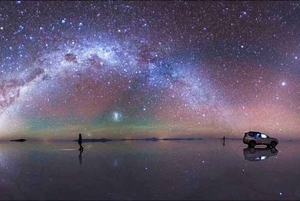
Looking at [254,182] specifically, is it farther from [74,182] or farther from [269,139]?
[269,139]

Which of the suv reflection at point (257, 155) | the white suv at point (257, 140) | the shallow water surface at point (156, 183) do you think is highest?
the white suv at point (257, 140)

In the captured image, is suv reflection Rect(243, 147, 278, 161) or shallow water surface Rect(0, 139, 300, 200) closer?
shallow water surface Rect(0, 139, 300, 200)

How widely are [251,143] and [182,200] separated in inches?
1022

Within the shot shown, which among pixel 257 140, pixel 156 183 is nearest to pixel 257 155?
pixel 257 140

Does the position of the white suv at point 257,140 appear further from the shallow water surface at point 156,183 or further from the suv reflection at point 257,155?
the shallow water surface at point 156,183

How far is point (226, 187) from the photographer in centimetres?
998

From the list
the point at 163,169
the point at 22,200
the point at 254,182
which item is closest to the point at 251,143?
the point at 163,169

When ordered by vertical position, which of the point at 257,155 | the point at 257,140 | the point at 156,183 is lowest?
the point at 156,183

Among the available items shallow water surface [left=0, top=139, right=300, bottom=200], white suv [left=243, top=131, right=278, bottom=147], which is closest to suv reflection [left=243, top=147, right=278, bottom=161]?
shallow water surface [left=0, top=139, right=300, bottom=200]

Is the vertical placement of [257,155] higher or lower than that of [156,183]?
higher

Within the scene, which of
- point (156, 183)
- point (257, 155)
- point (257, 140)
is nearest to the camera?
point (156, 183)

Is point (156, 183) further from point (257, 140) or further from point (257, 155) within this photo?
point (257, 140)

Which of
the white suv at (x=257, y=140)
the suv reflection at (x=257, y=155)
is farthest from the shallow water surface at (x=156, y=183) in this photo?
the white suv at (x=257, y=140)

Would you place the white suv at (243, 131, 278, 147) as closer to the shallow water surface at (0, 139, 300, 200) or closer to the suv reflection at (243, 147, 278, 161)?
the suv reflection at (243, 147, 278, 161)
